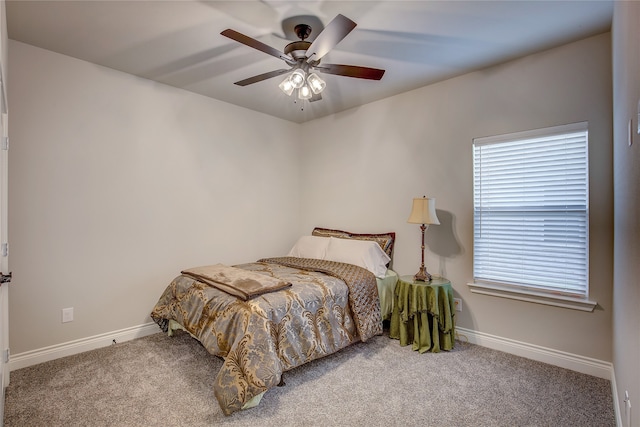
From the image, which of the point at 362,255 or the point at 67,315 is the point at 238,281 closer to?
the point at 362,255

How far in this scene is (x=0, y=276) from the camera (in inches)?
68.3

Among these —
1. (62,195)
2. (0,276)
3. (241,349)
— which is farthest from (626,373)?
(62,195)

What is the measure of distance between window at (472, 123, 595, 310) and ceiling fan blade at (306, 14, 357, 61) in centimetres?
179

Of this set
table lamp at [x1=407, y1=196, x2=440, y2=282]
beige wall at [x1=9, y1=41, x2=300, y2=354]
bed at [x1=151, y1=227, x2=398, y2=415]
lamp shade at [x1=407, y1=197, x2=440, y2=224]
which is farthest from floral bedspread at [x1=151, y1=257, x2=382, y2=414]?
lamp shade at [x1=407, y1=197, x2=440, y2=224]

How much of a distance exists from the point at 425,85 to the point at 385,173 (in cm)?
102

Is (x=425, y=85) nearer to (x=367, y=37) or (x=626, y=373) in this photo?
(x=367, y=37)

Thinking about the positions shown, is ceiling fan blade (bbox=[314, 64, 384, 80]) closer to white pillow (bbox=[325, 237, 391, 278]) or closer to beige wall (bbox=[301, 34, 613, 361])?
beige wall (bbox=[301, 34, 613, 361])

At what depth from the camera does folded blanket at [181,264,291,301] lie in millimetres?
2383

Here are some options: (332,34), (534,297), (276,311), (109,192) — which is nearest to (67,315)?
(109,192)

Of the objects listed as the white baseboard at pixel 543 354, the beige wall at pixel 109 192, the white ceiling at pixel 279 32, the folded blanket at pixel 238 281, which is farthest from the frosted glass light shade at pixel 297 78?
the white baseboard at pixel 543 354

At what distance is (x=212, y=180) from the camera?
3.76 m

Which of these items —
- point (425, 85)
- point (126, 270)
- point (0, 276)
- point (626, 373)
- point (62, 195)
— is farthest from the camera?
point (425, 85)

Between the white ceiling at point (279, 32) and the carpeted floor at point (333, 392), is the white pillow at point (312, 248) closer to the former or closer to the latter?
the carpeted floor at point (333, 392)

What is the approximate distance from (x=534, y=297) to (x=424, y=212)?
1.13 m
